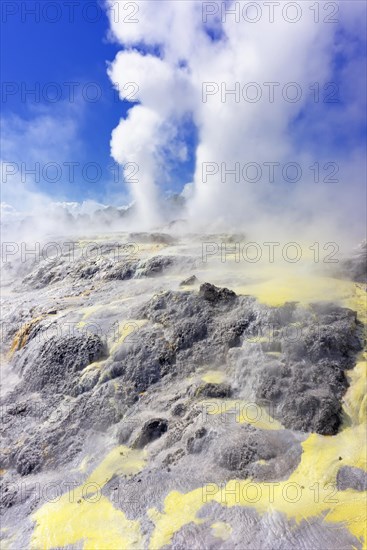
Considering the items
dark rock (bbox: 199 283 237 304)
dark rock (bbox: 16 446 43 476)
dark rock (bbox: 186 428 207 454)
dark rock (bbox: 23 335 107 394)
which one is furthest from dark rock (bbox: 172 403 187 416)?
dark rock (bbox: 199 283 237 304)

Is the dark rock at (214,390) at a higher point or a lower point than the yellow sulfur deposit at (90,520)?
higher

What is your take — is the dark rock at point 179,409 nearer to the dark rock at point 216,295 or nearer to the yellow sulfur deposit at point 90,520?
the yellow sulfur deposit at point 90,520

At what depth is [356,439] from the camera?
13961 millimetres

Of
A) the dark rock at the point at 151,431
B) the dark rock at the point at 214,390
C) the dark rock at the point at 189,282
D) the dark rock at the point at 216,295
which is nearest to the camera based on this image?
the dark rock at the point at 151,431

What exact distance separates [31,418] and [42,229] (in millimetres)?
57790

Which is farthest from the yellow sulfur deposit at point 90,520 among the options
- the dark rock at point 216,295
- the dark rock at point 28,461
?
the dark rock at point 216,295

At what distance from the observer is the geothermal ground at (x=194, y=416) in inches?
468

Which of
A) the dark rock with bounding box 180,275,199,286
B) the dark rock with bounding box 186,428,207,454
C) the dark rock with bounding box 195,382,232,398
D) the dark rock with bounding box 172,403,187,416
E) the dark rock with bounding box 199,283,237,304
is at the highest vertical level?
the dark rock with bounding box 180,275,199,286

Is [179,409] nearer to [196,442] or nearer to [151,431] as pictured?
[151,431]

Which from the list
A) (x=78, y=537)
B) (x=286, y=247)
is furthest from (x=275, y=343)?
(x=286, y=247)

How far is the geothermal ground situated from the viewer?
1188cm

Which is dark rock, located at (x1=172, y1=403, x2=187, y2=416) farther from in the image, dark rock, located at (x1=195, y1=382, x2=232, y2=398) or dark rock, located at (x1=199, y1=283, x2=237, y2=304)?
dark rock, located at (x1=199, y1=283, x2=237, y2=304)

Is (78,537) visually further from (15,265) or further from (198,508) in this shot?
(15,265)

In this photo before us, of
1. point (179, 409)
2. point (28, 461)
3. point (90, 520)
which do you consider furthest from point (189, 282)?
point (90, 520)
